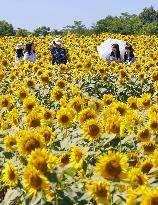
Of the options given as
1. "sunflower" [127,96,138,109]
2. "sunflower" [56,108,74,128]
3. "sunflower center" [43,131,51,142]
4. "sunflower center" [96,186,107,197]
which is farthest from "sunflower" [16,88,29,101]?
Answer: "sunflower center" [96,186,107,197]

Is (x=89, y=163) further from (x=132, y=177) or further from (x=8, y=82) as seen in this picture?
(x=8, y=82)

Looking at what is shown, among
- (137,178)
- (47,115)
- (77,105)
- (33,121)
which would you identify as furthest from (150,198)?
(77,105)

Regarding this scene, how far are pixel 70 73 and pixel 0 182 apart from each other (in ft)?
25.6

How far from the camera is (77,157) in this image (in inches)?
187

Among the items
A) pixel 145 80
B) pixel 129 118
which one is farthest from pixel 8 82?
pixel 129 118

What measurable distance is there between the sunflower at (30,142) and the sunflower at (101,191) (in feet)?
2.60

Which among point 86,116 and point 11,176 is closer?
point 11,176

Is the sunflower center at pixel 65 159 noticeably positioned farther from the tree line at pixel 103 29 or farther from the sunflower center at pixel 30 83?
the tree line at pixel 103 29

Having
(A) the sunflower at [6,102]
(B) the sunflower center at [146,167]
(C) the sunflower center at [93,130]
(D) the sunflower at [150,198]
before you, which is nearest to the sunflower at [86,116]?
(C) the sunflower center at [93,130]

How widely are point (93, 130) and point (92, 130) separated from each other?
0.01 m

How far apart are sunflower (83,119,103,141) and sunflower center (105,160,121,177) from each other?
4.26 ft

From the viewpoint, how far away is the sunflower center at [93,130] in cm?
518

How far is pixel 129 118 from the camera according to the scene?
616 cm

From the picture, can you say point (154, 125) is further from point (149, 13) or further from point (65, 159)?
point (149, 13)
